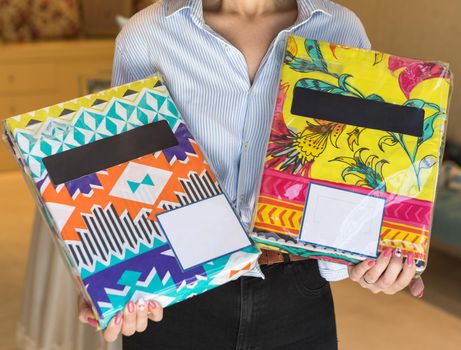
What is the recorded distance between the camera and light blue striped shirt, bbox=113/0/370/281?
113 cm

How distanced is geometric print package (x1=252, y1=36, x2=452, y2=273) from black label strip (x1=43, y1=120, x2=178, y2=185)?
17 cm

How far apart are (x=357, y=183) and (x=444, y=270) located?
2.55 meters

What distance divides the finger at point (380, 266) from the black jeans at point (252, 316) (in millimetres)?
170

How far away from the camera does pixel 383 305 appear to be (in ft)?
9.97

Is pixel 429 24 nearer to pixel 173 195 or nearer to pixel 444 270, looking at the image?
pixel 444 270

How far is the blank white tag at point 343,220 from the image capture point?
99 centimetres

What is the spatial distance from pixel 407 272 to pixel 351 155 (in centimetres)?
18

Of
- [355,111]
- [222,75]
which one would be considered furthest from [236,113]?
[355,111]

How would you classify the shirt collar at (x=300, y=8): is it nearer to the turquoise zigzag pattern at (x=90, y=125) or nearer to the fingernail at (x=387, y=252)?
the turquoise zigzag pattern at (x=90, y=125)

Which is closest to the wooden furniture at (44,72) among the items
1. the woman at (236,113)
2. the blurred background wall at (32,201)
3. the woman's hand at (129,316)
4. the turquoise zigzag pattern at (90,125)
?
the blurred background wall at (32,201)

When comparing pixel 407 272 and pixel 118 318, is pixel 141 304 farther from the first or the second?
pixel 407 272

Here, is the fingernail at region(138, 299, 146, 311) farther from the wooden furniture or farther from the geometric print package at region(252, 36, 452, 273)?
the wooden furniture

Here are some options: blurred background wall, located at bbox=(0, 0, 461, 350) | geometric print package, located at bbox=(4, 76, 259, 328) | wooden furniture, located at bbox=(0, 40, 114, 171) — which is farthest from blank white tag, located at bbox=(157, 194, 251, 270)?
wooden furniture, located at bbox=(0, 40, 114, 171)

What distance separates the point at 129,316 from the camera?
0.96m
